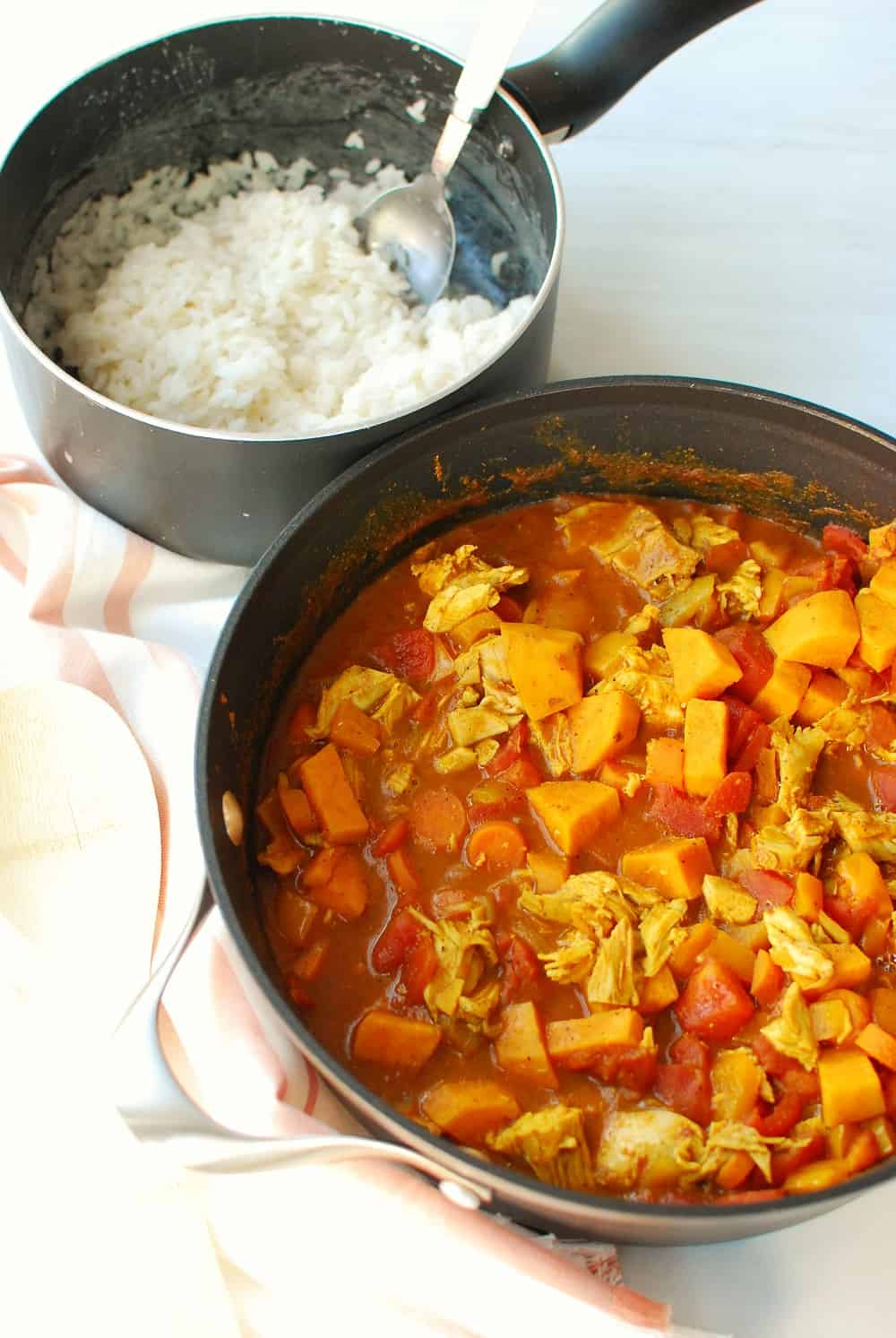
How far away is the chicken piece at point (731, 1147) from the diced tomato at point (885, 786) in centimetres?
62

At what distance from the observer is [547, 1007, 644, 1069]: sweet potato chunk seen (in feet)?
6.25

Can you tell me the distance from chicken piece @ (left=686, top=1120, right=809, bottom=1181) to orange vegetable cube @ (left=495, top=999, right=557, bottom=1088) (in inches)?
9.4

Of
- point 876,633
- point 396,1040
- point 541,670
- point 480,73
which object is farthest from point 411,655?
point 480,73

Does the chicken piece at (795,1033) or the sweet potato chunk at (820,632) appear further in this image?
the sweet potato chunk at (820,632)

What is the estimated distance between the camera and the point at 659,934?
6.51ft

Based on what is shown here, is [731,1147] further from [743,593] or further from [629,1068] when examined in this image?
[743,593]

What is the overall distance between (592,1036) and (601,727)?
1.70ft

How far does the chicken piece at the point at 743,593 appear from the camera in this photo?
237 cm

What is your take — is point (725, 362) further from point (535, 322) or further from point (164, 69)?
point (164, 69)

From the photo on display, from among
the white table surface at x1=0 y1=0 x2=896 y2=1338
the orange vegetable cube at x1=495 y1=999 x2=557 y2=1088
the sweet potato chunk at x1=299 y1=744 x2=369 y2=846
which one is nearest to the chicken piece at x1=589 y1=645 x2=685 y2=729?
the sweet potato chunk at x1=299 y1=744 x2=369 y2=846

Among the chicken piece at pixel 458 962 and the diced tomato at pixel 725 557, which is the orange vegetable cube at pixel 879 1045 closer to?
the chicken piece at pixel 458 962

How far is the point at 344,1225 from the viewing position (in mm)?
1854

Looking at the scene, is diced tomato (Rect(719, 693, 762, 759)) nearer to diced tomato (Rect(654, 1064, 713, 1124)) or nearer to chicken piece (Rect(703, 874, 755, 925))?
chicken piece (Rect(703, 874, 755, 925))

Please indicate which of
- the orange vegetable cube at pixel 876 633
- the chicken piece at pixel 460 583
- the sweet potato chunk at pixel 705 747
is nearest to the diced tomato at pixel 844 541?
the orange vegetable cube at pixel 876 633
